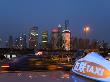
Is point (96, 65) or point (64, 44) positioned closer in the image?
point (96, 65)

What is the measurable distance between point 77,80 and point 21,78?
24.7 inches

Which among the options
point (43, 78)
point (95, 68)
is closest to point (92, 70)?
point (95, 68)

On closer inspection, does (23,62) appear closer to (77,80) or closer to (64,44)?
(77,80)

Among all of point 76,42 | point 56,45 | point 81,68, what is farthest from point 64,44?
point 81,68

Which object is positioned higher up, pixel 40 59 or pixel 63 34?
pixel 63 34

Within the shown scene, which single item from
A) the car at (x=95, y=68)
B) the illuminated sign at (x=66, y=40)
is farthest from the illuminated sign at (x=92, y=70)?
the illuminated sign at (x=66, y=40)

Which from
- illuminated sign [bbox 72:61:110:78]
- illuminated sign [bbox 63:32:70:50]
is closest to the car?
illuminated sign [bbox 72:61:110:78]

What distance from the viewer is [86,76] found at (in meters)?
4.60

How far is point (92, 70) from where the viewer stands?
457 cm

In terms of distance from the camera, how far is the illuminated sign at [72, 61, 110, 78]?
4.38m

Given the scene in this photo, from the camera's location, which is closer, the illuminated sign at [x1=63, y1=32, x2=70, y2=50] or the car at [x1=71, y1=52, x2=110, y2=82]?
the car at [x1=71, y1=52, x2=110, y2=82]

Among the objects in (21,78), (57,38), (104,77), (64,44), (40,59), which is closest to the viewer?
(104,77)

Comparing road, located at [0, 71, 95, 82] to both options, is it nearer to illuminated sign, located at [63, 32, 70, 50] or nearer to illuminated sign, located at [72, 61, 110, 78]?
illuminated sign, located at [72, 61, 110, 78]

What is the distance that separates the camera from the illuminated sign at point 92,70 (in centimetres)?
438
